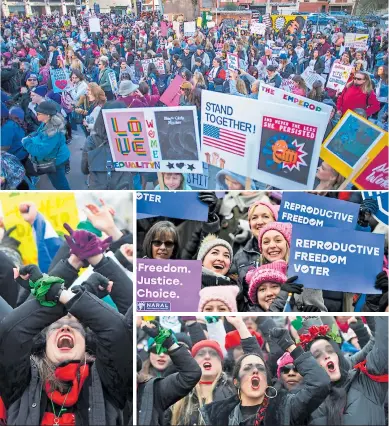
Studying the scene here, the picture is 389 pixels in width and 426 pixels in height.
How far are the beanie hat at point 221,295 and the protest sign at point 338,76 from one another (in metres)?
2.24

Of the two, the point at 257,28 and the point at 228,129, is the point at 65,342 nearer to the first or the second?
the point at 228,129

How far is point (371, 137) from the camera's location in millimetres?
2910

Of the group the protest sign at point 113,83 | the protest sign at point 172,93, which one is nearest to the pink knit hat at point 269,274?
the protest sign at point 172,93

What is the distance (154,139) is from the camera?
10.5 ft

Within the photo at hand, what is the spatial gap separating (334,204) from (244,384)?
1.03 m

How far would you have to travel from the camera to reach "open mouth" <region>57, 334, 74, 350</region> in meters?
2.45

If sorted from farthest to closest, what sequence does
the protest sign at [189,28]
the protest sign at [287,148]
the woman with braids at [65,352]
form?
the protest sign at [189,28]
the protest sign at [287,148]
the woman with braids at [65,352]

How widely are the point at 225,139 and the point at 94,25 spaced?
160 centimetres

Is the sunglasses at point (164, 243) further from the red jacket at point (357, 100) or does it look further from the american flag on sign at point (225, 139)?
the red jacket at point (357, 100)

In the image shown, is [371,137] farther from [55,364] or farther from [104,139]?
[55,364]

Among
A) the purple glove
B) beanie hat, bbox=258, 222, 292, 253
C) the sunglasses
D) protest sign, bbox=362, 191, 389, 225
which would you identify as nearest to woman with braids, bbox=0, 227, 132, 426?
the purple glove

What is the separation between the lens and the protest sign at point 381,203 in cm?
249

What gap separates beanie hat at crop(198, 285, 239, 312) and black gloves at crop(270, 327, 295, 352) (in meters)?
0.24

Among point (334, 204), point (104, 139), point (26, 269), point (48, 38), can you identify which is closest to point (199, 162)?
point (104, 139)
